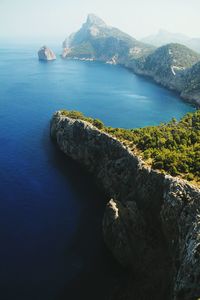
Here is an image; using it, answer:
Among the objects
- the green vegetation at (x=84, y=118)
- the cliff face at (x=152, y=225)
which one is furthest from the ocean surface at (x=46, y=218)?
the green vegetation at (x=84, y=118)

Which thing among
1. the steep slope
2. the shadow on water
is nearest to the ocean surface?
the shadow on water

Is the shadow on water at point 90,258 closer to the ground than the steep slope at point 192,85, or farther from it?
closer to the ground

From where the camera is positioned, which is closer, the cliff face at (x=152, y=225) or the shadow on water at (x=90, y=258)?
the cliff face at (x=152, y=225)

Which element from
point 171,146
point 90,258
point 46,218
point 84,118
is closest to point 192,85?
point 84,118

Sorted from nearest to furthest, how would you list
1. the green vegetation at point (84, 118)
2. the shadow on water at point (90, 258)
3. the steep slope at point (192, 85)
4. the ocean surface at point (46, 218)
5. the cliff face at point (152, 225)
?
the cliff face at point (152, 225) → the shadow on water at point (90, 258) → the ocean surface at point (46, 218) → the green vegetation at point (84, 118) → the steep slope at point (192, 85)

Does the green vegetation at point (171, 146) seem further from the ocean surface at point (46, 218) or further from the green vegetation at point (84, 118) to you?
the ocean surface at point (46, 218)

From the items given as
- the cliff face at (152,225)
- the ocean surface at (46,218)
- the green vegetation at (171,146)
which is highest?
the green vegetation at (171,146)
